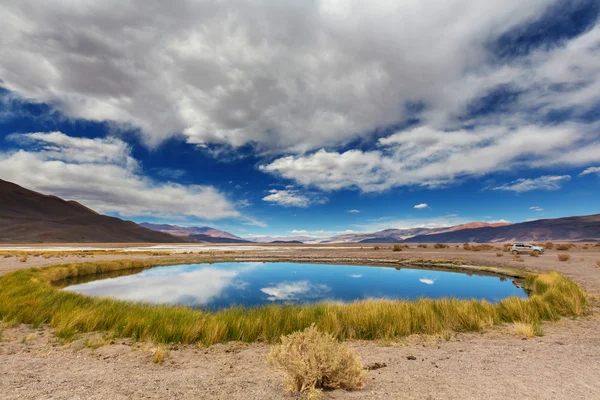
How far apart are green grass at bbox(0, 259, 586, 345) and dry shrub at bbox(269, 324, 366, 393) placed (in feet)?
14.3

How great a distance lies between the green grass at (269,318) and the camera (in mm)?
10133

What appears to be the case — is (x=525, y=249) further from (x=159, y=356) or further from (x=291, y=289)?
(x=159, y=356)

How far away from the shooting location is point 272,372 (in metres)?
6.46

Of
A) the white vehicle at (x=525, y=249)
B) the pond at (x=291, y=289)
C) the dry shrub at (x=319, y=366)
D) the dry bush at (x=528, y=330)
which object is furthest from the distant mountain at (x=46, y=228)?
the white vehicle at (x=525, y=249)

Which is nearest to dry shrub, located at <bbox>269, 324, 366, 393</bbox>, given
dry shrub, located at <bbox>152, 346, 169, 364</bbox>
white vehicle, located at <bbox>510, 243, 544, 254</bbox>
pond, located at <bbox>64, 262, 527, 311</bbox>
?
dry shrub, located at <bbox>152, 346, 169, 364</bbox>

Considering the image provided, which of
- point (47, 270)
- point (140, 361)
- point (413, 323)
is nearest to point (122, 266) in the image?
point (47, 270)

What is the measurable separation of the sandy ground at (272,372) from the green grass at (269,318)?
751mm

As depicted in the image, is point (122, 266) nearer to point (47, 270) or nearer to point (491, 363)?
point (47, 270)

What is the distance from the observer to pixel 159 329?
1010cm

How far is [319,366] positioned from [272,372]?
160cm

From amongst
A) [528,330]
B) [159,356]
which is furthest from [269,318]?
[528,330]

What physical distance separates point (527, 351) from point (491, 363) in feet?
5.95

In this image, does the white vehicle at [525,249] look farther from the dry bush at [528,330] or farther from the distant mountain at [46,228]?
the distant mountain at [46,228]

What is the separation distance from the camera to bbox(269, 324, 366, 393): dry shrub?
529 centimetres
